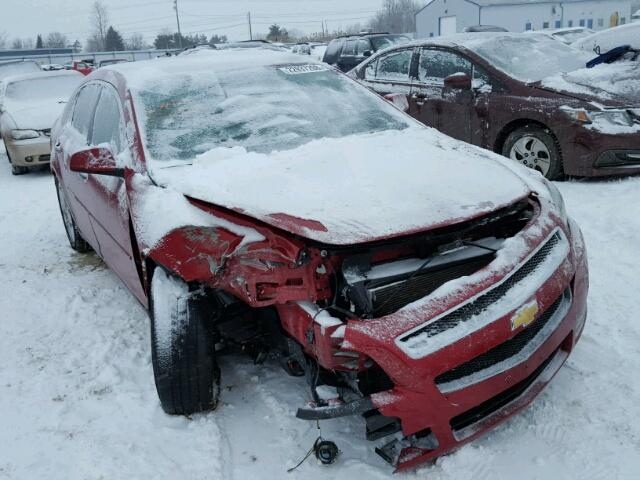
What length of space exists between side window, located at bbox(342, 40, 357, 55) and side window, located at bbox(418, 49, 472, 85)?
901 centimetres

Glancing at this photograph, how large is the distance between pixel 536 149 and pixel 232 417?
447cm

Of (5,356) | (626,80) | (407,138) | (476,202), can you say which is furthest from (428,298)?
(626,80)

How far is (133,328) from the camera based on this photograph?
3686 mm

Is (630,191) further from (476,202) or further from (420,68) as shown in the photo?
(476,202)

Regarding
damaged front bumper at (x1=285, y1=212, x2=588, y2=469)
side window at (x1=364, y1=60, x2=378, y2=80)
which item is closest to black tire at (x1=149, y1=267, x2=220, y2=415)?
damaged front bumper at (x1=285, y1=212, x2=588, y2=469)

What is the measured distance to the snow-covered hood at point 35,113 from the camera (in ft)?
29.4

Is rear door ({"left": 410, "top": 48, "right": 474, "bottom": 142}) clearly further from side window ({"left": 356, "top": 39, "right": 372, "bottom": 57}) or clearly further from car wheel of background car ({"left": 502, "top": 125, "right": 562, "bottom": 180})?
side window ({"left": 356, "top": 39, "right": 372, "bottom": 57})

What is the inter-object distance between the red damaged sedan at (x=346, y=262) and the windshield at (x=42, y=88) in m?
7.45

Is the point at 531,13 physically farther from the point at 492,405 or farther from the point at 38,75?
the point at 492,405

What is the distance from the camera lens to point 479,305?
220 cm

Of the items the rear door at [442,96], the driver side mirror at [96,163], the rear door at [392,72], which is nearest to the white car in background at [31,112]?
the rear door at [392,72]

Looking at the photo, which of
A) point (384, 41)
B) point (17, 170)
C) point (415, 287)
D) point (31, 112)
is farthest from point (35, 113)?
point (384, 41)

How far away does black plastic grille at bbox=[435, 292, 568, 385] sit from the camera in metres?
2.18

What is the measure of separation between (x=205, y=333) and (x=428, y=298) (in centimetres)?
108
